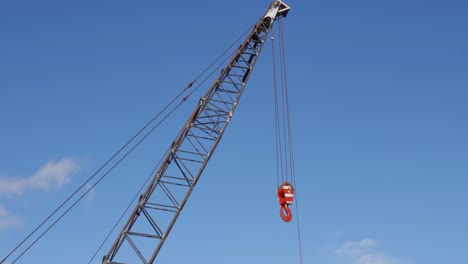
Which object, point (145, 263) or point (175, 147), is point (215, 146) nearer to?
point (175, 147)

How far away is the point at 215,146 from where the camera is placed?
149 ft

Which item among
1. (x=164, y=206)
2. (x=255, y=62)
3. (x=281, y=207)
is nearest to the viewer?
(x=281, y=207)

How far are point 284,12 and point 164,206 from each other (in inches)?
791

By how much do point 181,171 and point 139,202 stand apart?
405 cm

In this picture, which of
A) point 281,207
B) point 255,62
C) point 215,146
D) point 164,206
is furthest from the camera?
point 255,62

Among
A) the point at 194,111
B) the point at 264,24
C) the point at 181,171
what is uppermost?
the point at 264,24

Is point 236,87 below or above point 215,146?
above

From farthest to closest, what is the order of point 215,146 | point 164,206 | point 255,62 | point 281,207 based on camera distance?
point 255,62 < point 215,146 < point 164,206 < point 281,207

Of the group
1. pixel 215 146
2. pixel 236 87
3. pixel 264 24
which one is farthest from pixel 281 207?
pixel 264 24

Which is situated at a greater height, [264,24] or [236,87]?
[264,24]

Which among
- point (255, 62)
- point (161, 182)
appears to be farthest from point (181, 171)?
point (255, 62)

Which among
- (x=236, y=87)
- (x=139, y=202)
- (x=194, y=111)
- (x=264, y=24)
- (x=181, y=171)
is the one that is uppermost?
(x=264, y=24)

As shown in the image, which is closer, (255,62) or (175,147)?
(175,147)

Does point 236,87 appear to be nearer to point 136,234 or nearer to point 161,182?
point 161,182
